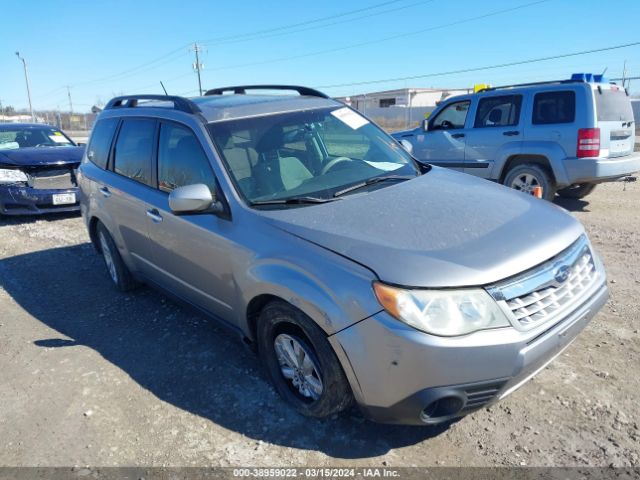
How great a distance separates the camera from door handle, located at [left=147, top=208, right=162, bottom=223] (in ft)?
11.9

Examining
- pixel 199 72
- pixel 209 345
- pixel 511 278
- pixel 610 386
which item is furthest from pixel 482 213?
pixel 199 72

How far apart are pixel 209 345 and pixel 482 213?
228 centimetres

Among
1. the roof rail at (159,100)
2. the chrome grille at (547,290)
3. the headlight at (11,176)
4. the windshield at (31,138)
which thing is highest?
the roof rail at (159,100)

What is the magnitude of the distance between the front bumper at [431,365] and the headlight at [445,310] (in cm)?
4

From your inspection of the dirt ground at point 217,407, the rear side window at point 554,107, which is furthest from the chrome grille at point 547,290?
the rear side window at point 554,107

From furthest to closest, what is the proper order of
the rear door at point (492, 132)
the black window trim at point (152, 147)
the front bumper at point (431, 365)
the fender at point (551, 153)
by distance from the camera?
the rear door at point (492, 132) → the fender at point (551, 153) → the black window trim at point (152, 147) → the front bumper at point (431, 365)

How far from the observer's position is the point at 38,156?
26.4 feet

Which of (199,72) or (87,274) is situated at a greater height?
(199,72)

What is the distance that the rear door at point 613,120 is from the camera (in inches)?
269

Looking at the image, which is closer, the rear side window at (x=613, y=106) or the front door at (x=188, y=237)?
the front door at (x=188, y=237)

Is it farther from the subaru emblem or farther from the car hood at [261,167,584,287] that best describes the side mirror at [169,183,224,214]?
the subaru emblem

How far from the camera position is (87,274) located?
5.55 m

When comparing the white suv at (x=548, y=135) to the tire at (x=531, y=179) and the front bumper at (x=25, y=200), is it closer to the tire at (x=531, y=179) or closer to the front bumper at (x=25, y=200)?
the tire at (x=531, y=179)

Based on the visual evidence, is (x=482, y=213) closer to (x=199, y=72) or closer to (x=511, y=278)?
(x=511, y=278)
